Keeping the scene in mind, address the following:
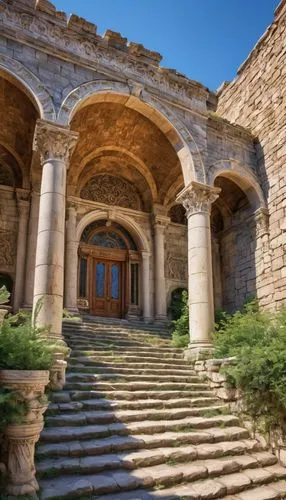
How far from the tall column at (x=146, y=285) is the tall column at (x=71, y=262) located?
94.6 inches

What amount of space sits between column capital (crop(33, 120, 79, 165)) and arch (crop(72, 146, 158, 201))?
13.5 ft

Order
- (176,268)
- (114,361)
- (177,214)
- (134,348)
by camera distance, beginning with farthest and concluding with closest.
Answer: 1. (177,214)
2. (176,268)
3. (134,348)
4. (114,361)

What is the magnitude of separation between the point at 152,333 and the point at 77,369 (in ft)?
13.1

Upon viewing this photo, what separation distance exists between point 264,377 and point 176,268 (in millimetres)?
7588

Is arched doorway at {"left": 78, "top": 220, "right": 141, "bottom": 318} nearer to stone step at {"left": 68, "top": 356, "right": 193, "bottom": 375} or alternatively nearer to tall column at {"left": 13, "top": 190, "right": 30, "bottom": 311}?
tall column at {"left": 13, "top": 190, "right": 30, "bottom": 311}

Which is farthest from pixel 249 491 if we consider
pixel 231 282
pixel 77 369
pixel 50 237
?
pixel 231 282

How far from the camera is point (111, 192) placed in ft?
44.1

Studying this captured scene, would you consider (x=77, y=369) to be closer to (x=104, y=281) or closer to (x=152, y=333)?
(x=152, y=333)

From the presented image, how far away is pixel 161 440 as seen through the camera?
17.6 feet

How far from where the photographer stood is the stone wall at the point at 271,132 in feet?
35.0

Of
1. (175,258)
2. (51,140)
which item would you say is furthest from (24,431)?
(175,258)

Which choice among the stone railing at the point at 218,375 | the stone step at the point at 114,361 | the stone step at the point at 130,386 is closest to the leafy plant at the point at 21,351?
the stone step at the point at 130,386

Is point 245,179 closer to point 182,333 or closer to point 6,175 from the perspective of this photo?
point 182,333

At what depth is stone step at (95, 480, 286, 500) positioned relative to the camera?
4.15 m
